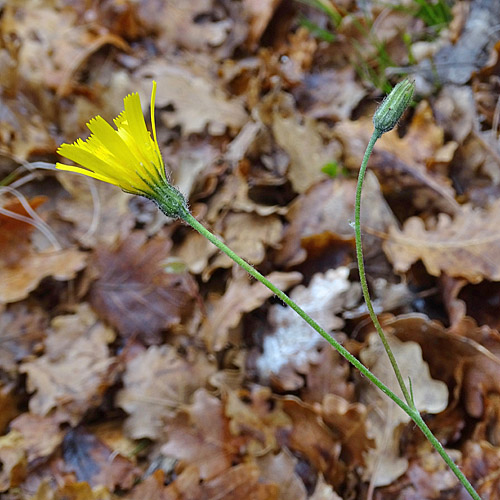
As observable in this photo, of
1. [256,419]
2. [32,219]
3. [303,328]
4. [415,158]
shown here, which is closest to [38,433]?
[256,419]

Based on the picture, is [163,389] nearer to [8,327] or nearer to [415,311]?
[8,327]

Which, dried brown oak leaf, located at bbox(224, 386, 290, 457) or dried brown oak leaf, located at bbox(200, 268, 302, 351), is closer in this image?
dried brown oak leaf, located at bbox(224, 386, 290, 457)

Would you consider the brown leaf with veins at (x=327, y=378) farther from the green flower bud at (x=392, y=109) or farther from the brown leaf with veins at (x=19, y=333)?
the brown leaf with veins at (x=19, y=333)

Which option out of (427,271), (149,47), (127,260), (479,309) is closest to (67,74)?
(149,47)

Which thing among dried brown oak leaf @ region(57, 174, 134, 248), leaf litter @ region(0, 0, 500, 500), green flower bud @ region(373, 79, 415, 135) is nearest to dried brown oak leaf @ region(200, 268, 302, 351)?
leaf litter @ region(0, 0, 500, 500)

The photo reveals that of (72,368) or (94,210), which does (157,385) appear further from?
(94,210)

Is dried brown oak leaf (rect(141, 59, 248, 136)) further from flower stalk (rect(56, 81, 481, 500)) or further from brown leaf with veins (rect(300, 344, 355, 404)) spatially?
flower stalk (rect(56, 81, 481, 500))

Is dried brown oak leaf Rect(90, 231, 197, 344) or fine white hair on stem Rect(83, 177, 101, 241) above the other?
fine white hair on stem Rect(83, 177, 101, 241)
